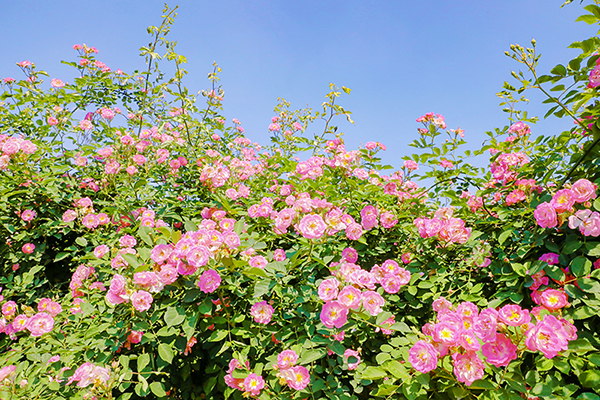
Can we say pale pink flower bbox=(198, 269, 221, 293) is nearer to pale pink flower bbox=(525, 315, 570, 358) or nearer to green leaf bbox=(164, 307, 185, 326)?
green leaf bbox=(164, 307, 185, 326)

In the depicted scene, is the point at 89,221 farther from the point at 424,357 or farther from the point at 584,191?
the point at 584,191

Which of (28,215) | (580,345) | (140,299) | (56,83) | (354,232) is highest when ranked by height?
(56,83)

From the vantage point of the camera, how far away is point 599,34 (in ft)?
4.74

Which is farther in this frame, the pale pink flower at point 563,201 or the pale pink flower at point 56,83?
the pale pink flower at point 56,83

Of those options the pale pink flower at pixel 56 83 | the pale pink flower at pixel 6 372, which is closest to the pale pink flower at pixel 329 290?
the pale pink flower at pixel 6 372

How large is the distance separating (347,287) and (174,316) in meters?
0.71

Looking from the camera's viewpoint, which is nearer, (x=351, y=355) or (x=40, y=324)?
(x=351, y=355)

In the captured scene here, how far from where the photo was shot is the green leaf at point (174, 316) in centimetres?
131

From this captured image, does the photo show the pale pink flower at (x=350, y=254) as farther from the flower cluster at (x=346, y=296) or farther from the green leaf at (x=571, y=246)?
the green leaf at (x=571, y=246)

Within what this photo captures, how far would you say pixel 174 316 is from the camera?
1.33 meters

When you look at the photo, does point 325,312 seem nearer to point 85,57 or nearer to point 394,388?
point 394,388

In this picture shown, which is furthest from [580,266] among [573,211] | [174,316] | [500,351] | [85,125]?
[85,125]

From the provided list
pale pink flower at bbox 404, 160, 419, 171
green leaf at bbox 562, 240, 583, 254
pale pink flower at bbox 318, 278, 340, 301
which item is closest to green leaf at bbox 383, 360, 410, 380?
pale pink flower at bbox 318, 278, 340, 301

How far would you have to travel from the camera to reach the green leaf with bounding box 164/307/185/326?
1306 mm
